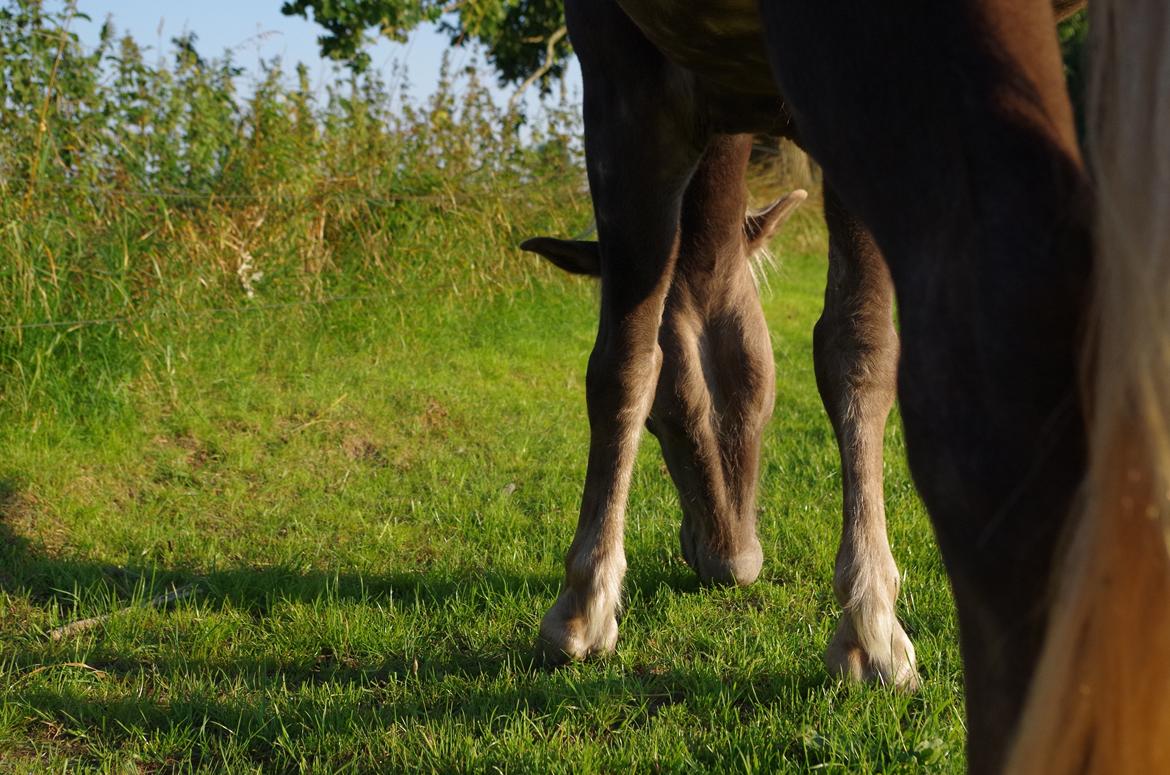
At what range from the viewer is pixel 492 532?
3783 millimetres

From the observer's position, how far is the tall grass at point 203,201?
469 centimetres

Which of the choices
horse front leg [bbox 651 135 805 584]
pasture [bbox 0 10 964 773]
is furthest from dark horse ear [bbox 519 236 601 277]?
pasture [bbox 0 10 964 773]

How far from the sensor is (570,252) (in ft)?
10.1

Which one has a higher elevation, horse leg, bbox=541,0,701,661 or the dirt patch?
horse leg, bbox=541,0,701,661

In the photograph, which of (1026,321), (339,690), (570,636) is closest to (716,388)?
(570,636)

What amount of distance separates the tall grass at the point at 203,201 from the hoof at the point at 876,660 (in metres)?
3.44

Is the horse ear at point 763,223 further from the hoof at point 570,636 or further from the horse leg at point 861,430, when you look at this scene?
the hoof at point 570,636

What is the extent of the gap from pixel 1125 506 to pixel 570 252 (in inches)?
92.2

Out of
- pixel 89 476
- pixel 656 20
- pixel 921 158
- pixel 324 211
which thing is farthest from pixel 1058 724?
pixel 324 211

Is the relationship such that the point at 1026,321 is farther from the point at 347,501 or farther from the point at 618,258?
the point at 347,501

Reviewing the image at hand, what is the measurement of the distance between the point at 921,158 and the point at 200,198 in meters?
5.68

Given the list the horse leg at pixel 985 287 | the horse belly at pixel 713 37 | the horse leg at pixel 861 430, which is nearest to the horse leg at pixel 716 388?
the horse leg at pixel 861 430

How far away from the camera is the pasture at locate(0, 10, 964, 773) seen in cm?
237

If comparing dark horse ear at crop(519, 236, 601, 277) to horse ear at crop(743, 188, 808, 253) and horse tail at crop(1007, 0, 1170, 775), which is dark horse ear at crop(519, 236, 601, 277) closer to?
horse ear at crop(743, 188, 808, 253)
